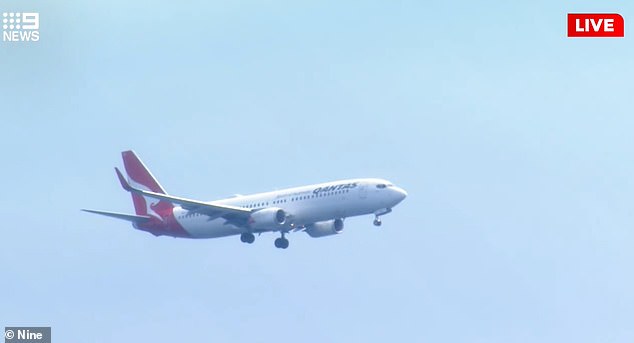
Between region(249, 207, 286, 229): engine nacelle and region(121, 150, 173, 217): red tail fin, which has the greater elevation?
region(121, 150, 173, 217): red tail fin

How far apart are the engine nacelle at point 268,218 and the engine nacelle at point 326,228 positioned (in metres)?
4.62

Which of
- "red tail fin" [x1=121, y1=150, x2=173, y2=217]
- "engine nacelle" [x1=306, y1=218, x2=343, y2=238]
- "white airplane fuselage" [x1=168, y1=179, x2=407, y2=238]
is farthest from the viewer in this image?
"red tail fin" [x1=121, y1=150, x2=173, y2=217]

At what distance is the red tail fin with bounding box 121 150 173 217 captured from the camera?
155250 mm

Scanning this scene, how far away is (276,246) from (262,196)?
4492 millimetres

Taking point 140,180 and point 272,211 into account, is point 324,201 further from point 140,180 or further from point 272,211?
point 140,180

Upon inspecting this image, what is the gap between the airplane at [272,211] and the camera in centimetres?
13750

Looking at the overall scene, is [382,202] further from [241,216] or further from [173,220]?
[173,220]

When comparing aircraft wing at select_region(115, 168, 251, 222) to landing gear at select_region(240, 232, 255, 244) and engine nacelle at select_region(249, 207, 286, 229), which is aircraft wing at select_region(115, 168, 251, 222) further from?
landing gear at select_region(240, 232, 255, 244)

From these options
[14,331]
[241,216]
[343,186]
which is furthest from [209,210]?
[14,331]

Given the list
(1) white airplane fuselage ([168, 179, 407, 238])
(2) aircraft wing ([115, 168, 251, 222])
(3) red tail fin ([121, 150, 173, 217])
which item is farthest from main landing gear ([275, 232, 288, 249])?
(3) red tail fin ([121, 150, 173, 217])

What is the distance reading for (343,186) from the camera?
454 ft

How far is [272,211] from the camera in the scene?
141 metres

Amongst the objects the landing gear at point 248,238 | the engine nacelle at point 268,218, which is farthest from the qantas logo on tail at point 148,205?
the engine nacelle at point 268,218

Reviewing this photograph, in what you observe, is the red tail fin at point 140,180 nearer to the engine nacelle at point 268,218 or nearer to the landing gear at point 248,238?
the landing gear at point 248,238
